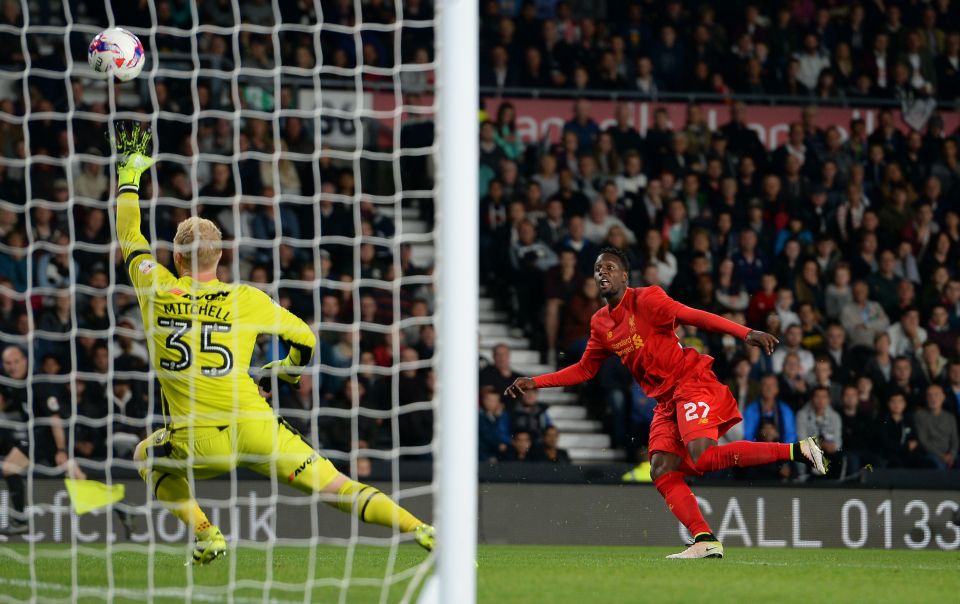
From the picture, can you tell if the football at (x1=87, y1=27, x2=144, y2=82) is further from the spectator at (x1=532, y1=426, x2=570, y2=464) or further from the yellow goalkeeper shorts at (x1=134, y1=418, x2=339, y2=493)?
the spectator at (x1=532, y1=426, x2=570, y2=464)

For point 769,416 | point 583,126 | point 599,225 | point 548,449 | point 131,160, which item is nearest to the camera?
point 131,160

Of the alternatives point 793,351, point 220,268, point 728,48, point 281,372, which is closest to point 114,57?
point 281,372

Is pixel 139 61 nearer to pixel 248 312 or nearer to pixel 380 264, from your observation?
pixel 248 312

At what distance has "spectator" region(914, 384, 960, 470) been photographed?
12.6 m

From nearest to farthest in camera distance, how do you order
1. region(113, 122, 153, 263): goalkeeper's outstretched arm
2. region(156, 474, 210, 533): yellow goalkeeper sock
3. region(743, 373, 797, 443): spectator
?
region(113, 122, 153, 263): goalkeeper's outstretched arm, region(156, 474, 210, 533): yellow goalkeeper sock, region(743, 373, 797, 443): spectator

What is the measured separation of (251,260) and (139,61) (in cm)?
496

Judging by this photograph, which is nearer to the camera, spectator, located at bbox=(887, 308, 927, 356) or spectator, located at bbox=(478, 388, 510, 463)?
spectator, located at bbox=(478, 388, 510, 463)

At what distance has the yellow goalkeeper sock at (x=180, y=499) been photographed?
757 cm

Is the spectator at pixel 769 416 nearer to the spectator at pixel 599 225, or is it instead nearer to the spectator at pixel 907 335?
the spectator at pixel 907 335

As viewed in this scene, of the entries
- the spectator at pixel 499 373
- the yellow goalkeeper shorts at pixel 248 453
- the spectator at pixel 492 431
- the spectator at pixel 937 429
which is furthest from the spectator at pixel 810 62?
the yellow goalkeeper shorts at pixel 248 453

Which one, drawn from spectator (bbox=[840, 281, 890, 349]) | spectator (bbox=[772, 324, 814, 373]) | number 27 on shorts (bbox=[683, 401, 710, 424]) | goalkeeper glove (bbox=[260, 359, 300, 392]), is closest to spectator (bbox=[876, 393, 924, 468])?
spectator (bbox=[772, 324, 814, 373])

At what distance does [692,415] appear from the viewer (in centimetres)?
840

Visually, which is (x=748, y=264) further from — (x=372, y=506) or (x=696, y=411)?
(x=372, y=506)

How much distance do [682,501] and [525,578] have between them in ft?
6.05
